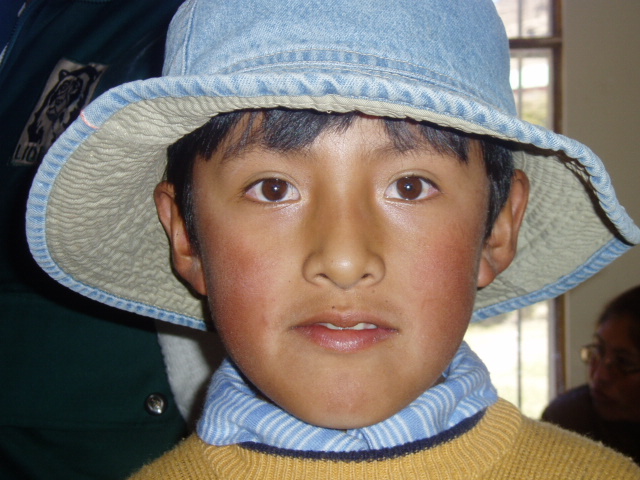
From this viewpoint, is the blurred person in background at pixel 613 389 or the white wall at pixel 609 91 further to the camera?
the white wall at pixel 609 91

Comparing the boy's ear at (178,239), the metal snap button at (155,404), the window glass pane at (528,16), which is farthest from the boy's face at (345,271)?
the window glass pane at (528,16)

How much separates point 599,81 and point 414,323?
3135mm

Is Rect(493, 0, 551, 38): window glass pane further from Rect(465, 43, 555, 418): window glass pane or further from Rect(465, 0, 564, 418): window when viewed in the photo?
Rect(465, 43, 555, 418): window glass pane

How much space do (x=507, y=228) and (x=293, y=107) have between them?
16.2 inches

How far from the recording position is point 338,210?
0.74 metres

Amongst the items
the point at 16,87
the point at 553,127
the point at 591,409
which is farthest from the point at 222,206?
the point at 553,127

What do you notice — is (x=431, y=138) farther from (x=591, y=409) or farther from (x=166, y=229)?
(x=591, y=409)

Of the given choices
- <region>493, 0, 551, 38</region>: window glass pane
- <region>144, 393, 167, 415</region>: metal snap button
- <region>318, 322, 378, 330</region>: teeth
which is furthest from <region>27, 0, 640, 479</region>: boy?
<region>493, 0, 551, 38</region>: window glass pane

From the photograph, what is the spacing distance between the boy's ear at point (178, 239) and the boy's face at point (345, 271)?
0.45ft

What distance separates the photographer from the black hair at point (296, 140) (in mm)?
764

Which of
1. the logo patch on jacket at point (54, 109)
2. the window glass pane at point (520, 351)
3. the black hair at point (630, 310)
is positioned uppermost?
the logo patch on jacket at point (54, 109)

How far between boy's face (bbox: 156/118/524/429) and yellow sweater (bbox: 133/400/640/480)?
8 cm

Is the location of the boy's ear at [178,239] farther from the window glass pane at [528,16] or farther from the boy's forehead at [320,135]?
the window glass pane at [528,16]

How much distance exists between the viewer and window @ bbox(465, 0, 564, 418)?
353cm
